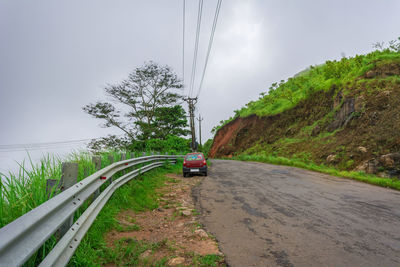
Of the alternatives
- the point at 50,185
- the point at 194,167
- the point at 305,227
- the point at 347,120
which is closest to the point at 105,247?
the point at 50,185

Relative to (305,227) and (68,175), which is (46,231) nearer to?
(68,175)

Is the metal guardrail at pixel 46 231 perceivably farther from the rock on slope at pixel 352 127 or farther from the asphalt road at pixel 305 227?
the rock on slope at pixel 352 127

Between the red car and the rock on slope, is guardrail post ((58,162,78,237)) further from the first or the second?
the rock on slope

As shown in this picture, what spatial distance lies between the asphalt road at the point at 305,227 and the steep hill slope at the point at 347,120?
17.7ft

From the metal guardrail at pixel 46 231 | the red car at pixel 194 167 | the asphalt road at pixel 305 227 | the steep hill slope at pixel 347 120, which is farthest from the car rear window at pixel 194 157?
the metal guardrail at pixel 46 231

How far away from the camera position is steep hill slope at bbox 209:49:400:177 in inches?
436

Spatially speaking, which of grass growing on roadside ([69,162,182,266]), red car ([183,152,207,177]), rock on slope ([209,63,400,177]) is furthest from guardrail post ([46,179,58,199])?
rock on slope ([209,63,400,177])

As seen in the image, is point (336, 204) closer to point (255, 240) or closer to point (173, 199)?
point (255, 240)

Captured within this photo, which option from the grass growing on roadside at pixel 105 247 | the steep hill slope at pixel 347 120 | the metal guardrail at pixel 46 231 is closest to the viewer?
the metal guardrail at pixel 46 231

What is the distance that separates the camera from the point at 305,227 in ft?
12.9

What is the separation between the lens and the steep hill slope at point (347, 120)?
11.1m

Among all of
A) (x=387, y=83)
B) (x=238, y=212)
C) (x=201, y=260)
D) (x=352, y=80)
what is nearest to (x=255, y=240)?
(x=201, y=260)

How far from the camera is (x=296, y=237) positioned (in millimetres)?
3516

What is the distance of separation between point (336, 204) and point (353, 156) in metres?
8.07
